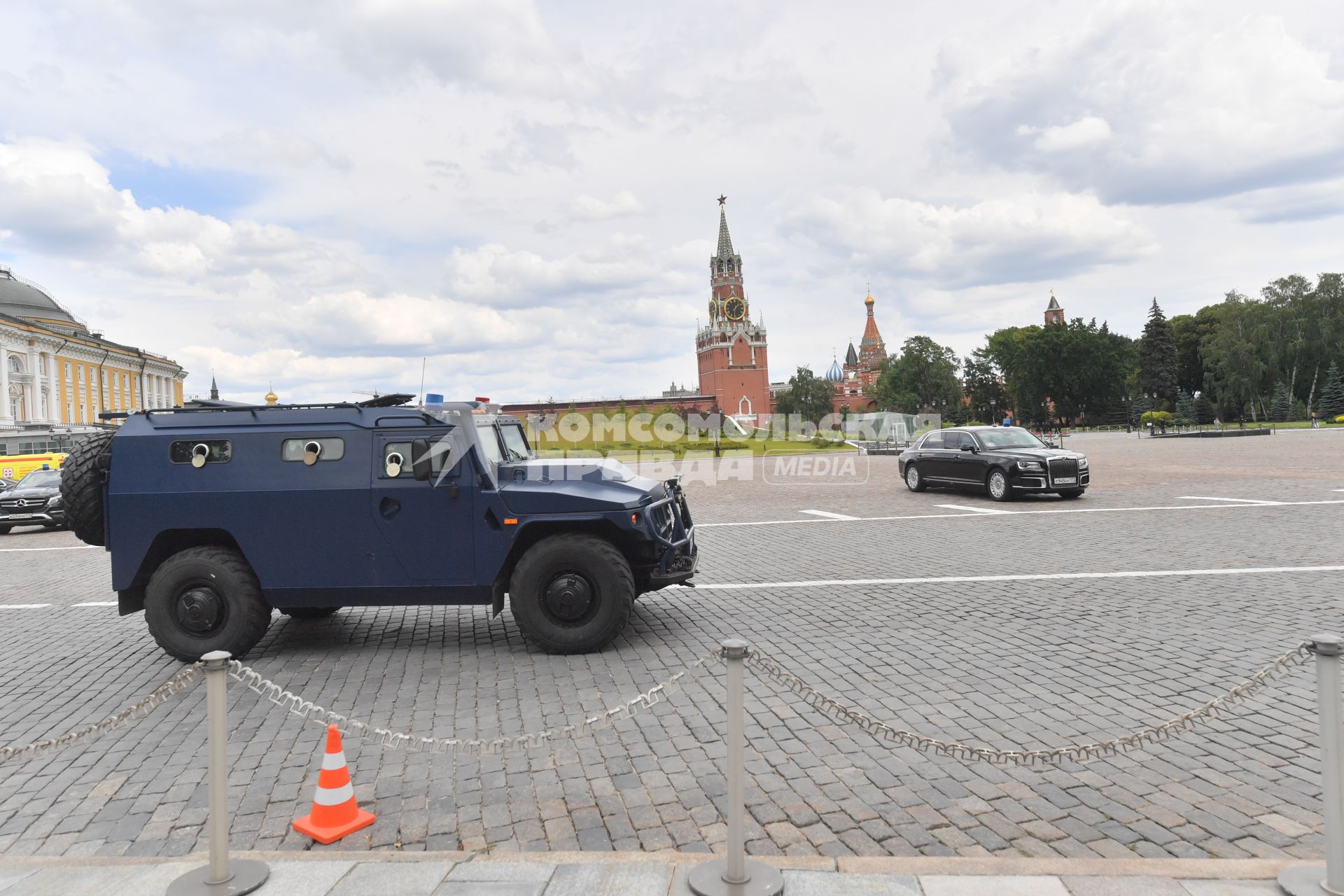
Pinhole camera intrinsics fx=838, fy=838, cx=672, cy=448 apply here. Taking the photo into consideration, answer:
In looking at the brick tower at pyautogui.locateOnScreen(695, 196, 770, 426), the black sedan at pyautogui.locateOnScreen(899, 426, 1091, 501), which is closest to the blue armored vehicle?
the black sedan at pyautogui.locateOnScreen(899, 426, 1091, 501)

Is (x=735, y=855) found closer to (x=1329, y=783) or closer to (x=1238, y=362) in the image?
(x=1329, y=783)

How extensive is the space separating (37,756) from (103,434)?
2.84 m

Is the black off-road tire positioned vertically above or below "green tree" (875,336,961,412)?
below

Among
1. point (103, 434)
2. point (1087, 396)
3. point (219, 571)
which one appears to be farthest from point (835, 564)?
point (1087, 396)

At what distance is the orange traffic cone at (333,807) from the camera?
398 cm

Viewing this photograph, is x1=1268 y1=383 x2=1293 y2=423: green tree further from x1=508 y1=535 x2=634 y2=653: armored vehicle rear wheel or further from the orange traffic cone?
the orange traffic cone

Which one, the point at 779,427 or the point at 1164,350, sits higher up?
the point at 1164,350

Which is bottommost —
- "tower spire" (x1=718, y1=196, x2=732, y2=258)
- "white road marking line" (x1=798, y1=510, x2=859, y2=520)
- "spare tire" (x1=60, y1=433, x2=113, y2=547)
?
"white road marking line" (x1=798, y1=510, x2=859, y2=520)

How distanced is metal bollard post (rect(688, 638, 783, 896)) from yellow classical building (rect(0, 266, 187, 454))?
244ft

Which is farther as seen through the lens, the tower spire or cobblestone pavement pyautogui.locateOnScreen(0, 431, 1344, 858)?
the tower spire

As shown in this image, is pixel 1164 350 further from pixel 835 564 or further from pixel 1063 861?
pixel 1063 861

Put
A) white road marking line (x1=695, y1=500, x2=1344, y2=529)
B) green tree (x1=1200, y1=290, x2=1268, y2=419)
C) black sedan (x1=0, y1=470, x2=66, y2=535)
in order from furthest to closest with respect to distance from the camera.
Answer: green tree (x1=1200, y1=290, x2=1268, y2=419) → black sedan (x1=0, y1=470, x2=66, y2=535) → white road marking line (x1=695, y1=500, x2=1344, y2=529)

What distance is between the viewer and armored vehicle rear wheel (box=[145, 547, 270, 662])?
21.7ft

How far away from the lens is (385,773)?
4.66 m
